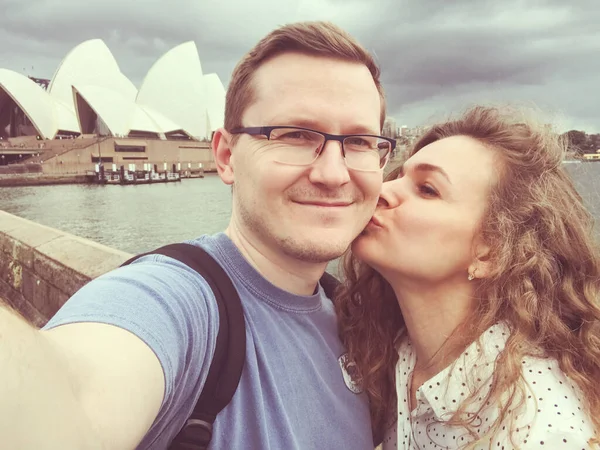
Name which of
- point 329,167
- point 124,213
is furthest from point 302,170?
point 124,213

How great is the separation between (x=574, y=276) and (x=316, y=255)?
0.60 meters

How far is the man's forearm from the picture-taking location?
0.33m

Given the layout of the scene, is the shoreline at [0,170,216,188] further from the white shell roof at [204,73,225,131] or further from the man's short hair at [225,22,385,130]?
the man's short hair at [225,22,385,130]

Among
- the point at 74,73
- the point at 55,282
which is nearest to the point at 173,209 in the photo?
the point at 55,282

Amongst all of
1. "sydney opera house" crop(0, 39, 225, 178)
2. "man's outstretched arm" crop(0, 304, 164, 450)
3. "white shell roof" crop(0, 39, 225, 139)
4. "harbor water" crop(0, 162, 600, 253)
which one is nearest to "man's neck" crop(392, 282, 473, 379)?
"man's outstretched arm" crop(0, 304, 164, 450)

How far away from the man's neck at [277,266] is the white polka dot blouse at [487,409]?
34 cm

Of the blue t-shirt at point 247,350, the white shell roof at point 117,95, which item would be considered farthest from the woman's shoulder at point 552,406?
the white shell roof at point 117,95

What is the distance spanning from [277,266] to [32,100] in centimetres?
3074

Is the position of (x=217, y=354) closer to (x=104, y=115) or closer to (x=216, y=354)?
(x=216, y=354)

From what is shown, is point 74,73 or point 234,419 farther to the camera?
point 74,73

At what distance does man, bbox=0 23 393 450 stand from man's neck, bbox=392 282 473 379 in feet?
0.65

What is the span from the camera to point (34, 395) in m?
0.35

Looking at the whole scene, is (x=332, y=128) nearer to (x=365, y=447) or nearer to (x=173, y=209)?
(x=365, y=447)

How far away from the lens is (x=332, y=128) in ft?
3.04
